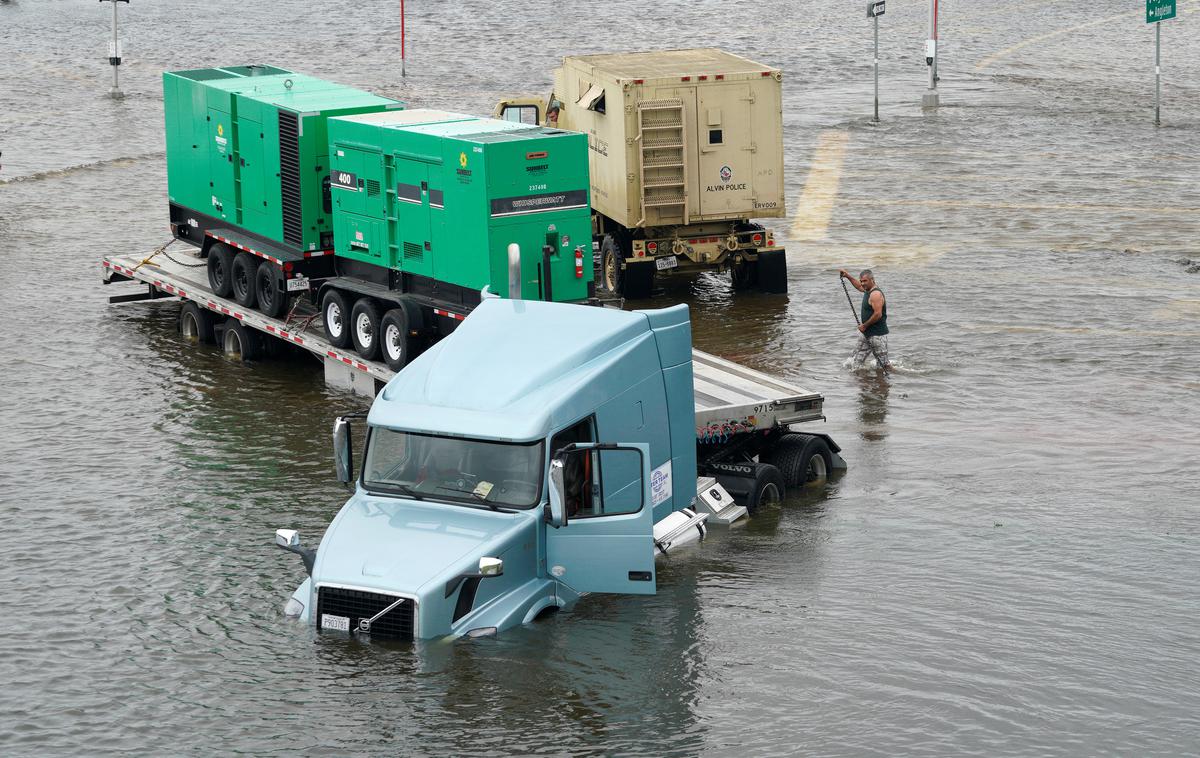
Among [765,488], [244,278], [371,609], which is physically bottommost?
[765,488]

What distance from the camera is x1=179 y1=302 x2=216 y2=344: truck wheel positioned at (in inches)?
947

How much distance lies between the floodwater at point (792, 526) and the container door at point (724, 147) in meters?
1.85

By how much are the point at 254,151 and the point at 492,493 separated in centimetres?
1109

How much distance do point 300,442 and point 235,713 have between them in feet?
24.6

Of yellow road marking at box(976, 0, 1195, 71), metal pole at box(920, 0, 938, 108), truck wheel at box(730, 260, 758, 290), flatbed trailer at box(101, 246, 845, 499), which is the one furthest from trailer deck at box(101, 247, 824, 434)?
yellow road marking at box(976, 0, 1195, 71)

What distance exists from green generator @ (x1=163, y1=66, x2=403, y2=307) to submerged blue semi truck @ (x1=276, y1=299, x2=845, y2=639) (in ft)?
25.5

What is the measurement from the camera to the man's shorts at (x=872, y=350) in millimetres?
21828

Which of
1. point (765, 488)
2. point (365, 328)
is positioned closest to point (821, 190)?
point (365, 328)

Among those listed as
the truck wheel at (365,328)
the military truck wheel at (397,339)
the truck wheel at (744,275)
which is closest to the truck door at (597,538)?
the military truck wheel at (397,339)

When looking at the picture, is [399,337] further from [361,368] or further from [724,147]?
[724,147]

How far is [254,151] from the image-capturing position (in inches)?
885

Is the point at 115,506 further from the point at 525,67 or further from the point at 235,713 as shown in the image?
the point at 525,67

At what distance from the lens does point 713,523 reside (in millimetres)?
16297

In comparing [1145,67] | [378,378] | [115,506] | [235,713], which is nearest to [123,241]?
[378,378]
